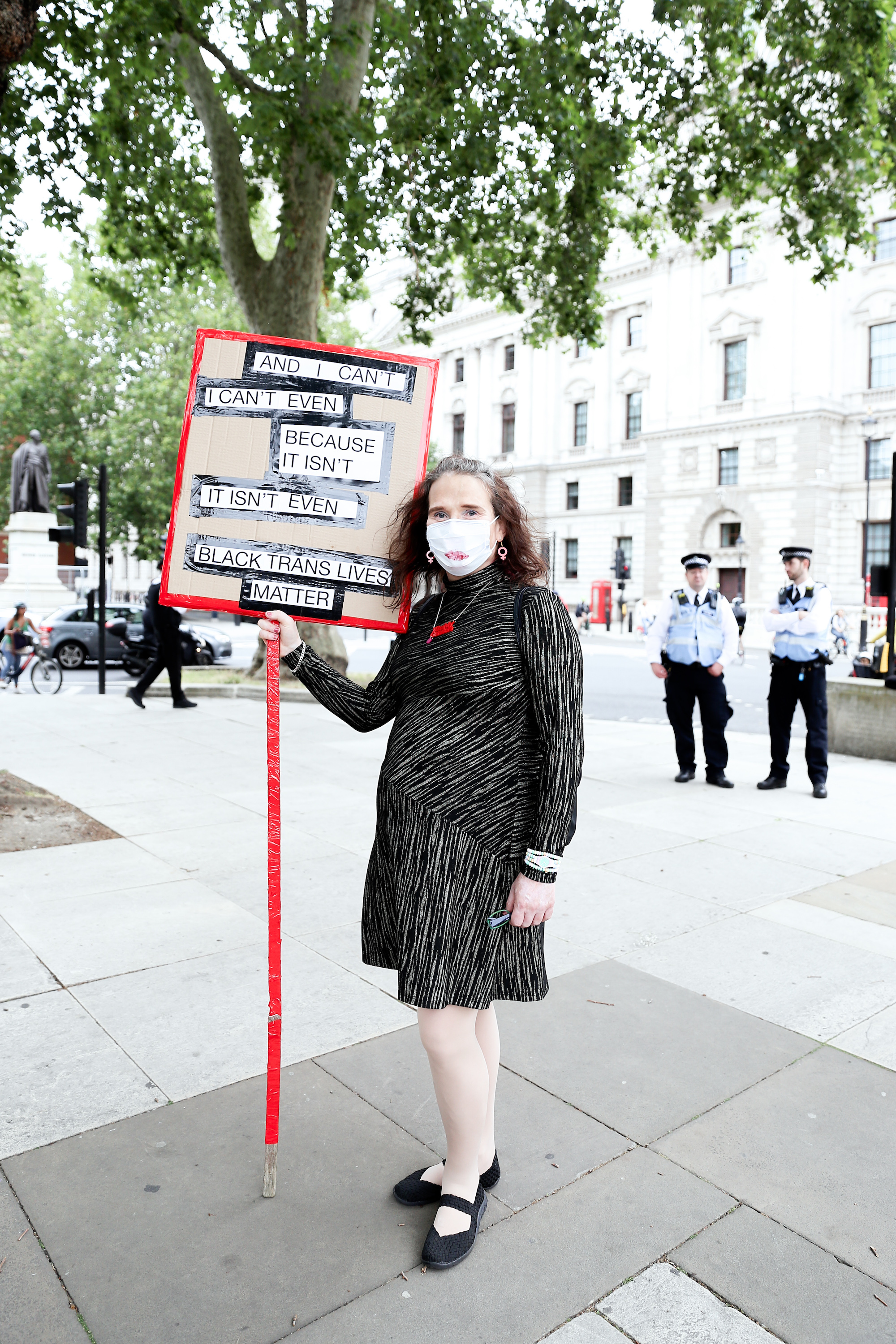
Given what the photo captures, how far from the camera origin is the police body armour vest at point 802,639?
8.00 metres

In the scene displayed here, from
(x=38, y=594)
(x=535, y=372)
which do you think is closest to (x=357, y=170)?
(x=38, y=594)

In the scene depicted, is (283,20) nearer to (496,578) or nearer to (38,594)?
(496,578)

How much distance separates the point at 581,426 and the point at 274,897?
55.4 m

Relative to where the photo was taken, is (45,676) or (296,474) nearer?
(296,474)

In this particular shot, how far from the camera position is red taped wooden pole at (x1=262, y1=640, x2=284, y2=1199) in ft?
8.25

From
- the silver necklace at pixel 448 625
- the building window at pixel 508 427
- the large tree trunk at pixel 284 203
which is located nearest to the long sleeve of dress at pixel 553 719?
the silver necklace at pixel 448 625

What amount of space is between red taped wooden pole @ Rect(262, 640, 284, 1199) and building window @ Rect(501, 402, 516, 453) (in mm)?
57817

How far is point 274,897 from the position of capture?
2.65 meters

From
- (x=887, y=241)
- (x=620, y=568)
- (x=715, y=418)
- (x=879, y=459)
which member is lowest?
(x=620, y=568)

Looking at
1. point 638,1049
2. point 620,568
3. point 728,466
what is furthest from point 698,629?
point 728,466

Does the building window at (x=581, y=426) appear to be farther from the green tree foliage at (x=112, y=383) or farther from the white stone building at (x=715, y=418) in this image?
the green tree foliage at (x=112, y=383)

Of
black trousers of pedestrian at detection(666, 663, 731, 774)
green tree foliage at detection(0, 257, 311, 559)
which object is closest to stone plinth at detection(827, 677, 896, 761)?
black trousers of pedestrian at detection(666, 663, 731, 774)

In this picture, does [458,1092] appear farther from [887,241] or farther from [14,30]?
[887,241]

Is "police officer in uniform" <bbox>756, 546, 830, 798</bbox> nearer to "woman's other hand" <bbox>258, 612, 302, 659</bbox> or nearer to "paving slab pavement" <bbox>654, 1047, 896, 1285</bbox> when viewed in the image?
"paving slab pavement" <bbox>654, 1047, 896, 1285</bbox>
